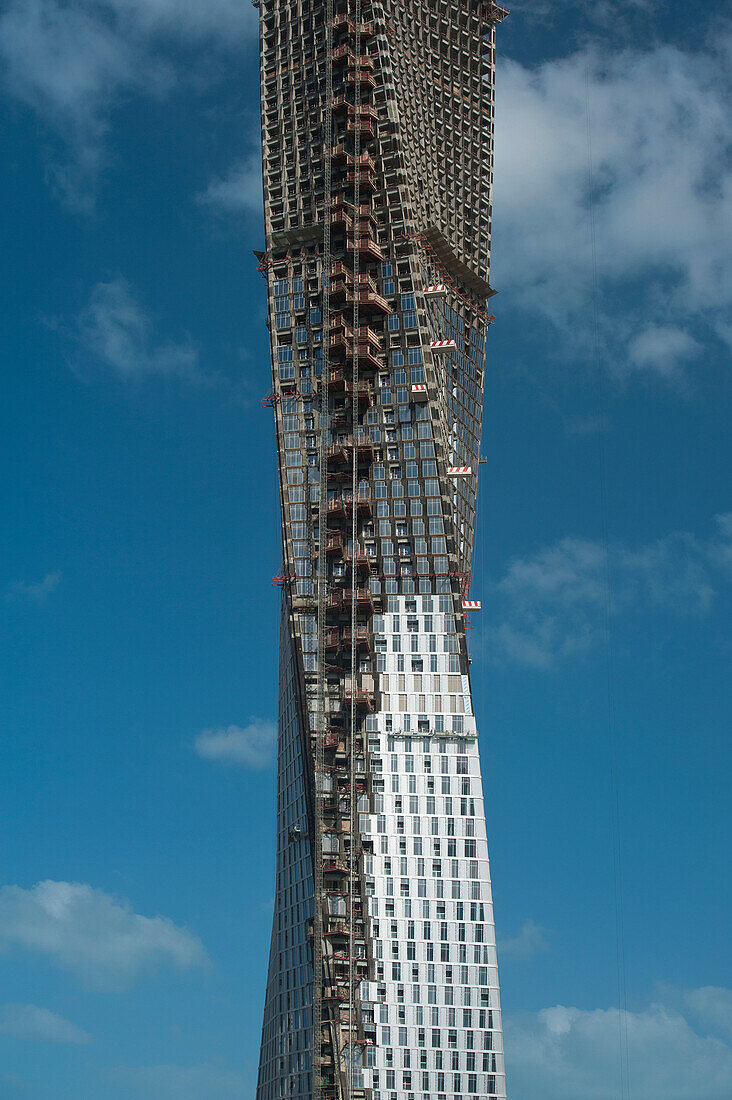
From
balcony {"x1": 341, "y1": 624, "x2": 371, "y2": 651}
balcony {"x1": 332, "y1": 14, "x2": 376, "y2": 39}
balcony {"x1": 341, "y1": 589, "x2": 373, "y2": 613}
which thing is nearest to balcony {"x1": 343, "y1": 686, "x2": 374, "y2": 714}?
balcony {"x1": 341, "y1": 624, "x2": 371, "y2": 651}

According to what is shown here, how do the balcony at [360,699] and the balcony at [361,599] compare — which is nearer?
the balcony at [360,699]

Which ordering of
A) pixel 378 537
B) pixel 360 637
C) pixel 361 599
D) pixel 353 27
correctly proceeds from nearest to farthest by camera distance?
1. pixel 360 637
2. pixel 361 599
3. pixel 378 537
4. pixel 353 27

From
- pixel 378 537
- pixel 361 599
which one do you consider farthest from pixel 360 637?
pixel 378 537

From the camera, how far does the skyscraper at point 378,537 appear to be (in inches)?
4737

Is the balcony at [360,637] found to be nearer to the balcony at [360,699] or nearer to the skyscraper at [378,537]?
the skyscraper at [378,537]

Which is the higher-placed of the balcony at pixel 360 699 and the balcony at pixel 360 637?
the balcony at pixel 360 637

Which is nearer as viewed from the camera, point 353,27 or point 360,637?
point 360,637

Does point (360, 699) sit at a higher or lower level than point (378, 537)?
lower

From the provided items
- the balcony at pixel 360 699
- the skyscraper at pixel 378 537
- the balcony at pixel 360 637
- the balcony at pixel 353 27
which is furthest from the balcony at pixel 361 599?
the balcony at pixel 353 27

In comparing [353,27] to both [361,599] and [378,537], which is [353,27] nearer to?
[378,537]

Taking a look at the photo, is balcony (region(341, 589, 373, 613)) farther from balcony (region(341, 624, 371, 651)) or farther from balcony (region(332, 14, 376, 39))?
balcony (region(332, 14, 376, 39))

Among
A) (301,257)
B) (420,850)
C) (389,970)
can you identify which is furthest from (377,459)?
(389,970)

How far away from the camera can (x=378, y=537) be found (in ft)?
431

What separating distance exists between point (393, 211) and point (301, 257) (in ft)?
27.5
